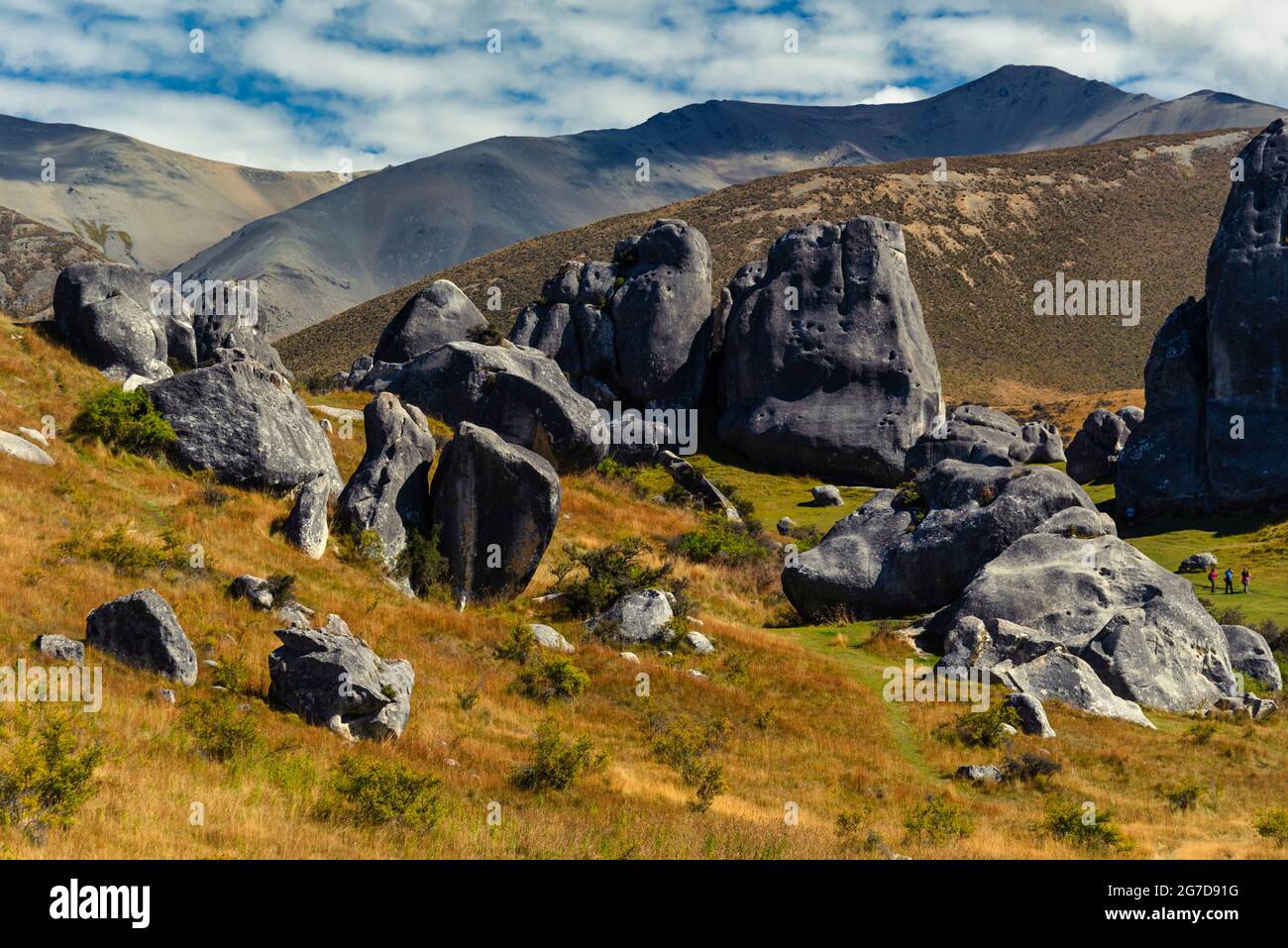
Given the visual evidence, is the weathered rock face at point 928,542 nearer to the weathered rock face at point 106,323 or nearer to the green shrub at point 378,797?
the green shrub at point 378,797

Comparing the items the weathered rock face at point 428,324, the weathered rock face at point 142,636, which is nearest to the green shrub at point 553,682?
the weathered rock face at point 142,636

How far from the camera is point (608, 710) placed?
19578 millimetres

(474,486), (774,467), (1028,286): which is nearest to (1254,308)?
(774,467)

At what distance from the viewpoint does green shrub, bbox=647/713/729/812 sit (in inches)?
596

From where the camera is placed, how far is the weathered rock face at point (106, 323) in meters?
33.4

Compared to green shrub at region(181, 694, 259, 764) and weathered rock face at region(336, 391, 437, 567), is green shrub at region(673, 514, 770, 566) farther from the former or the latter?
green shrub at region(181, 694, 259, 764)

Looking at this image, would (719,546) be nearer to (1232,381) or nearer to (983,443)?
(983,443)

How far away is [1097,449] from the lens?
5819cm

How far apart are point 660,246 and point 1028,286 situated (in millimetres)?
75994

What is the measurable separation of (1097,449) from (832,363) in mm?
15249

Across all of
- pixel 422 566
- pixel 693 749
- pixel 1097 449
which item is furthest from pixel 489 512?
pixel 1097 449

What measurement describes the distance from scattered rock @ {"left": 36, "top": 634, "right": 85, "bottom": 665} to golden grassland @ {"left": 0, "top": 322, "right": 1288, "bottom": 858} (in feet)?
0.70

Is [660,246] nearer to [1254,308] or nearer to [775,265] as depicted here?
[775,265]

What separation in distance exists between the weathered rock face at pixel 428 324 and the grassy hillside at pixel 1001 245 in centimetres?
4896
